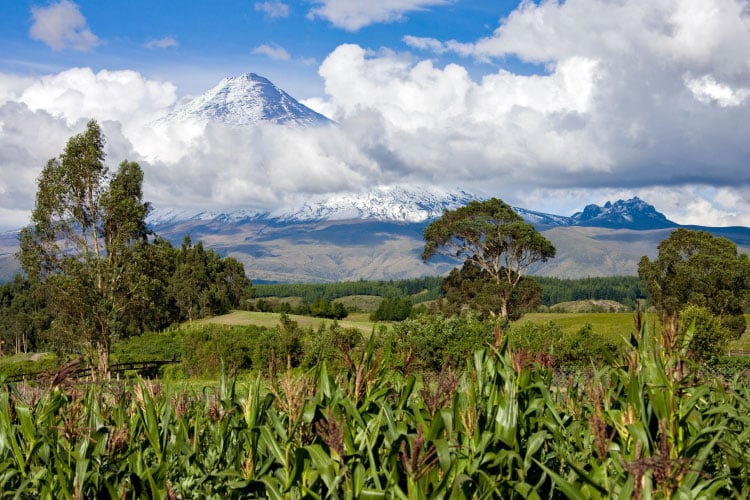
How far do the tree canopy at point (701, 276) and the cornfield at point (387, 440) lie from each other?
50133mm

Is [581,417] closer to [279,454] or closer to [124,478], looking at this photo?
[279,454]

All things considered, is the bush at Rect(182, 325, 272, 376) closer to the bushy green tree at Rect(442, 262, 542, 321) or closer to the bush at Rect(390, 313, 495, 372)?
the bush at Rect(390, 313, 495, 372)

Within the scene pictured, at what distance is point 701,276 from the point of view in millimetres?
54719

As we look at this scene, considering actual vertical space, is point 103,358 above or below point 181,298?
above

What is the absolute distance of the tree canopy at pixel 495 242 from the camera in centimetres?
6166

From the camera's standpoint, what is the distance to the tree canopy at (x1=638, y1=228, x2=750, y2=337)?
53031 mm

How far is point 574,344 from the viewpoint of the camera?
3634 cm

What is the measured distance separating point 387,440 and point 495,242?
59.7 m

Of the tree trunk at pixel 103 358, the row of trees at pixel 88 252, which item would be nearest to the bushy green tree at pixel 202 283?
the row of trees at pixel 88 252

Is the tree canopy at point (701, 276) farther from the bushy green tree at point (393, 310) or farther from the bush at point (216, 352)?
the bushy green tree at point (393, 310)

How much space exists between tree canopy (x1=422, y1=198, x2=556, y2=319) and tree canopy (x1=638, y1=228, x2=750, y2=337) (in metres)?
10.2

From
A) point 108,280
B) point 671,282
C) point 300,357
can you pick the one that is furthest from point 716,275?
point 108,280

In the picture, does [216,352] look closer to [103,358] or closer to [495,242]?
[103,358]

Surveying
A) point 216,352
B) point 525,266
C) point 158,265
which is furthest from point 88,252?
point 525,266
